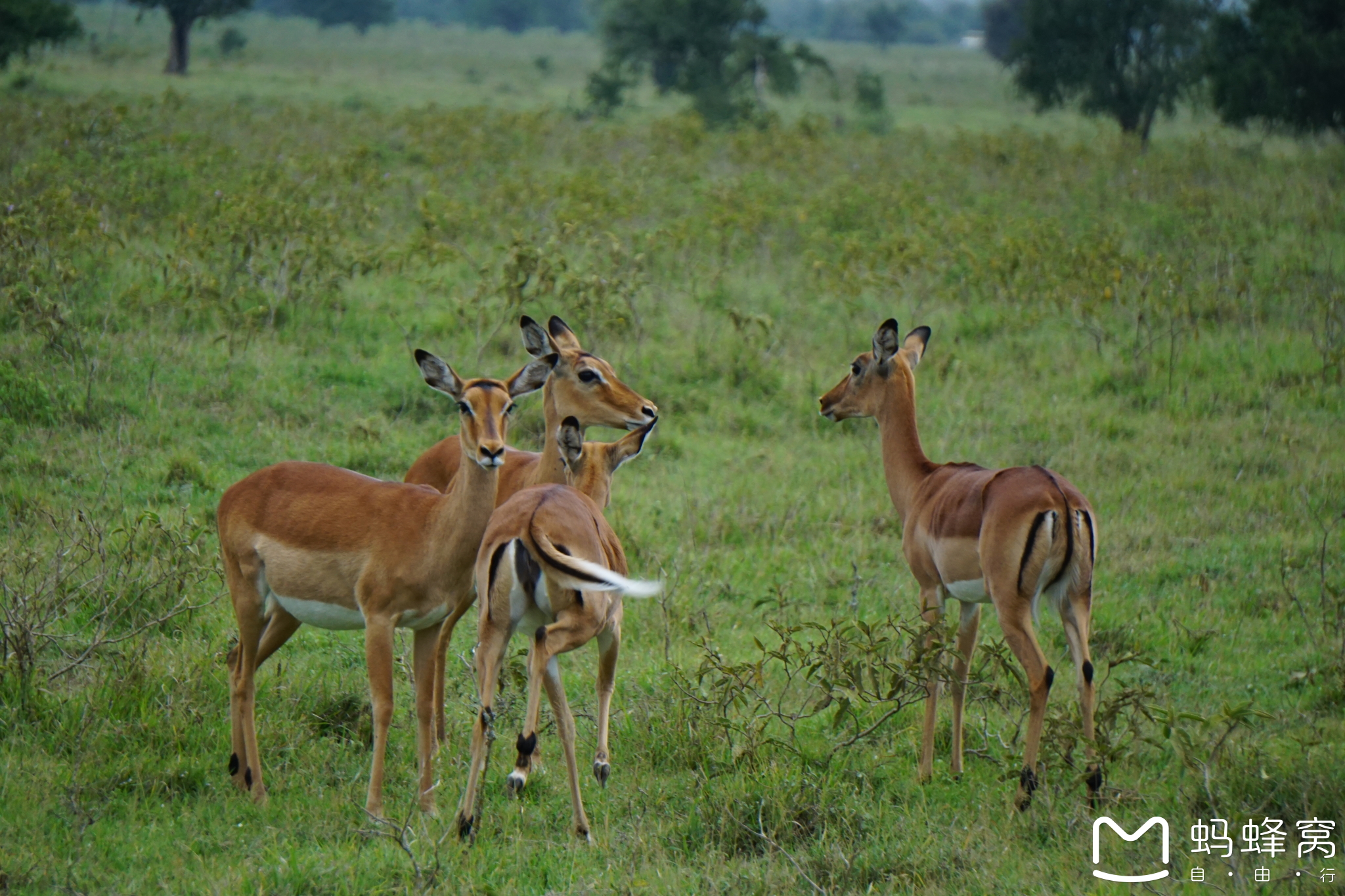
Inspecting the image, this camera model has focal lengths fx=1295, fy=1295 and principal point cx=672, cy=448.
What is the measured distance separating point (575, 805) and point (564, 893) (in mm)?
464

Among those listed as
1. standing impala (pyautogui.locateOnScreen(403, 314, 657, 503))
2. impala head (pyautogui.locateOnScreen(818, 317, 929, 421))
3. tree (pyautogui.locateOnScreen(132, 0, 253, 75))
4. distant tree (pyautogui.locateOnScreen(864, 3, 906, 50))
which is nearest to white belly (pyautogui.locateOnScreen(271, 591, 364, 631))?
standing impala (pyautogui.locateOnScreen(403, 314, 657, 503))

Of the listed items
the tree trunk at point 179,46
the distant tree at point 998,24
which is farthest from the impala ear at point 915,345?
the distant tree at point 998,24

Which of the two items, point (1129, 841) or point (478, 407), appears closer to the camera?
point (1129, 841)

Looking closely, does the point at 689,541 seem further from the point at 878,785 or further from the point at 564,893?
the point at 564,893

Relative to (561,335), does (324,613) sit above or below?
below

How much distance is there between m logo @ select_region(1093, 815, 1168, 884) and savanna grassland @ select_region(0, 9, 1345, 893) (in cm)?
9

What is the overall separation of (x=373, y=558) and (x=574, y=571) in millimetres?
816

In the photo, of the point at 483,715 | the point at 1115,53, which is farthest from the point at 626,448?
the point at 1115,53

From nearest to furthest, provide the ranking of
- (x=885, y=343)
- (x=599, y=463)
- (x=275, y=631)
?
(x=275, y=631)
(x=599, y=463)
(x=885, y=343)

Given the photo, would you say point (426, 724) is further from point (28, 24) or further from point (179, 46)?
point (179, 46)

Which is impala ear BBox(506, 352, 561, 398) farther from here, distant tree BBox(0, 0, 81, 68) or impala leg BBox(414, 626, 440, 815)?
distant tree BBox(0, 0, 81, 68)

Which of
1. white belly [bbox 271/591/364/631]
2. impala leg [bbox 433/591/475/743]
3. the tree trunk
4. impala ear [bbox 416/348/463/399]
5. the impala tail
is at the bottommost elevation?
impala leg [bbox 433/591/475/743]

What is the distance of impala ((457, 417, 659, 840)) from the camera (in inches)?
158

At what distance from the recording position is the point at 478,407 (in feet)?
14.4
